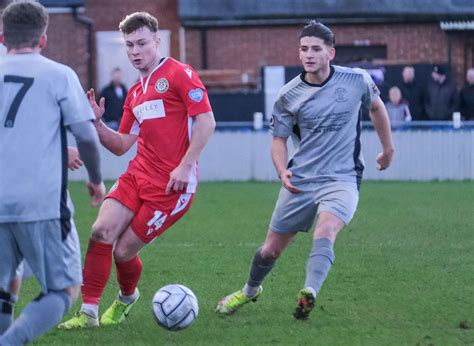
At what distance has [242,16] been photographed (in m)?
28.3

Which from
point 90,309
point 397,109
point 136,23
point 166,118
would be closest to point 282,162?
point 166,118

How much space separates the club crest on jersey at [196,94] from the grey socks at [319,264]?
1205 millimetres

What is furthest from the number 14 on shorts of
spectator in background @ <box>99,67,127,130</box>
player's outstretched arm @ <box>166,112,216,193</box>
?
spectator in background @ <box>99,67,127,130</box>

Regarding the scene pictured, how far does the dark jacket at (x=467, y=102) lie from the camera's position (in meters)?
20.9

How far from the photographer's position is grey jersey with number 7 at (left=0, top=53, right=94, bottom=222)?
6.00 meters

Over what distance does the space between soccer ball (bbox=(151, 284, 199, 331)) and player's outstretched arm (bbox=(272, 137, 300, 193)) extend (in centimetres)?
105

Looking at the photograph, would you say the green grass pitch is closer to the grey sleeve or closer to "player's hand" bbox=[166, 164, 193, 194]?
"player's hand" bbox=[166, 164, 193, 194]

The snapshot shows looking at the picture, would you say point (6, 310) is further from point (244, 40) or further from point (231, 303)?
point (244, 40)

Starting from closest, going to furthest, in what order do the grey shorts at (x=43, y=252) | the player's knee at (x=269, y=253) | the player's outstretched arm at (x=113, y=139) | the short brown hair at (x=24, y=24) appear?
the short brown hair at (x=24, y=24)
the grey shorts at (x=43, y=252)
the player's outstretched arm at (x=113, y=139)
the player's knee at (x=269, y=253)

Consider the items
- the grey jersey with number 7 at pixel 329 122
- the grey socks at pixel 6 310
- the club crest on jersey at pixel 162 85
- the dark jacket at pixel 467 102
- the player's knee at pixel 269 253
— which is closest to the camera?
the grey socks at pixel 6 310

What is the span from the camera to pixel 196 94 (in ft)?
25.5

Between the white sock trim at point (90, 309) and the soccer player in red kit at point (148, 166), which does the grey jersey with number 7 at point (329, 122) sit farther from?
the white sock trim at point (90, 309)

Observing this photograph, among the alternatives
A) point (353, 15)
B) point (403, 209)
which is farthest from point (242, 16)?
point (403, 209)

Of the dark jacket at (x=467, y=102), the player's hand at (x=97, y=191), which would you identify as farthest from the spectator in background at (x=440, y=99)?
the player's hand at (x=97, y=191)
